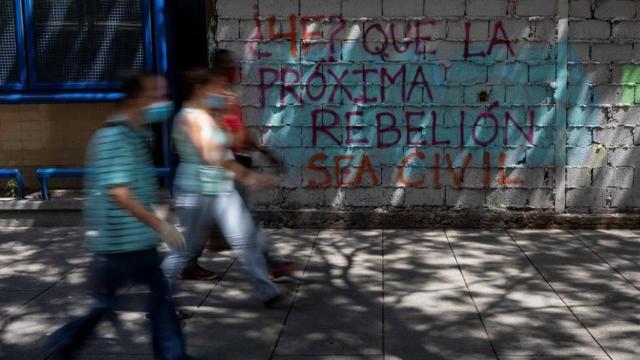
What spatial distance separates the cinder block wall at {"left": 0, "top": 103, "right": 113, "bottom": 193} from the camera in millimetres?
8680

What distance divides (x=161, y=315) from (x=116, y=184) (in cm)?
74

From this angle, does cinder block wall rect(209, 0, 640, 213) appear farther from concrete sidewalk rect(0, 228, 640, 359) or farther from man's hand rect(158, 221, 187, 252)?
man's hand rect(158, 221, 187, 252)

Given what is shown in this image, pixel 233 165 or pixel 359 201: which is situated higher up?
pixel 233 165

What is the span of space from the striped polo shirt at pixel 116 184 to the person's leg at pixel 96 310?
120mm

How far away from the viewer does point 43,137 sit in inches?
346

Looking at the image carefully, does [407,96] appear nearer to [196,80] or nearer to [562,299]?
[562,299]

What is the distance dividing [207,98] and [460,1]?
370cm

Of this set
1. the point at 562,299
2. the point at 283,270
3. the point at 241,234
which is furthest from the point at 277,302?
the point at 562,299

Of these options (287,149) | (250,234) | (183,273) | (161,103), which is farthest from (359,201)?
(161,103)

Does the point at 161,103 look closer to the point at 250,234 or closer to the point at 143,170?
the point at 143,170

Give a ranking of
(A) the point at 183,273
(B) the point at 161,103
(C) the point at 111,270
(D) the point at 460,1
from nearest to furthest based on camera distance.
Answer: (C) the point at 111,270 → (B) the point at 161,103 → (A) the point at 183,273 → (D) the point at 460,1

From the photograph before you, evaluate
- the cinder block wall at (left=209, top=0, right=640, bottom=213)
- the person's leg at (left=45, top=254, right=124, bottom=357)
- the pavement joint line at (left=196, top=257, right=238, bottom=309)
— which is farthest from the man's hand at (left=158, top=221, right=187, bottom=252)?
the cinder block wall at (left=209, top=0, right=640, bottom=213)

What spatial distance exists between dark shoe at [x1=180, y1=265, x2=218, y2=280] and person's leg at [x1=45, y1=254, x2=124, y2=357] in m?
2.30

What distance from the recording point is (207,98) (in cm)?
522
